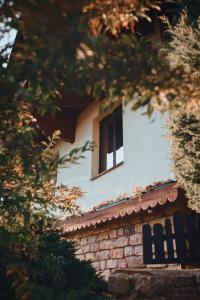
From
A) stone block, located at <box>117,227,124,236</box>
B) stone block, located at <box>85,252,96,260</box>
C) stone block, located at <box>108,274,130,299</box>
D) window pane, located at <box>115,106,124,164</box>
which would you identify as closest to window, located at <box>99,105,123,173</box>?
window pane, located at <box>115,106,124,164</box>

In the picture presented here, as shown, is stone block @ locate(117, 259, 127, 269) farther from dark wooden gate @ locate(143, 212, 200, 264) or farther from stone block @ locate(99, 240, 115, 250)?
dark wooden gate @ locate(143, 212, 200, 264)

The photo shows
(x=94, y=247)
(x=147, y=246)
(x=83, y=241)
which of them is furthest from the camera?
(x=83, y=241)

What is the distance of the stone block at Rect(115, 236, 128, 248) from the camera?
5.58 meters

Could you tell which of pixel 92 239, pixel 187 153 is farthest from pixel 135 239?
pixel 187 153

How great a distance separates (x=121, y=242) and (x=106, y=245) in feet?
1.70

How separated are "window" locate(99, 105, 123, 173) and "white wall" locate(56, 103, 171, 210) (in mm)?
335

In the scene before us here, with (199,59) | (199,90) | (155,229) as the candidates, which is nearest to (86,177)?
(155,229)

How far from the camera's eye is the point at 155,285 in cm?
308

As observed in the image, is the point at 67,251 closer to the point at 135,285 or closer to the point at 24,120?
the point at 135,285

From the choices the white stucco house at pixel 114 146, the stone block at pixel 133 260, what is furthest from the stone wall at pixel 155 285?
the white stucco house at pixel 114 146

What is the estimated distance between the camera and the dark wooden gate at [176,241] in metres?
4.19

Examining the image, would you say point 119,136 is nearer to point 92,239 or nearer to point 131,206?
point 92,239

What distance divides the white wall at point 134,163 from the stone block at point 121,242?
3.13 feet

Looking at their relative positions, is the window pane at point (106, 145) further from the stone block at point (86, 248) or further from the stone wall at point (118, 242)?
the stone block at point (86, 248)
